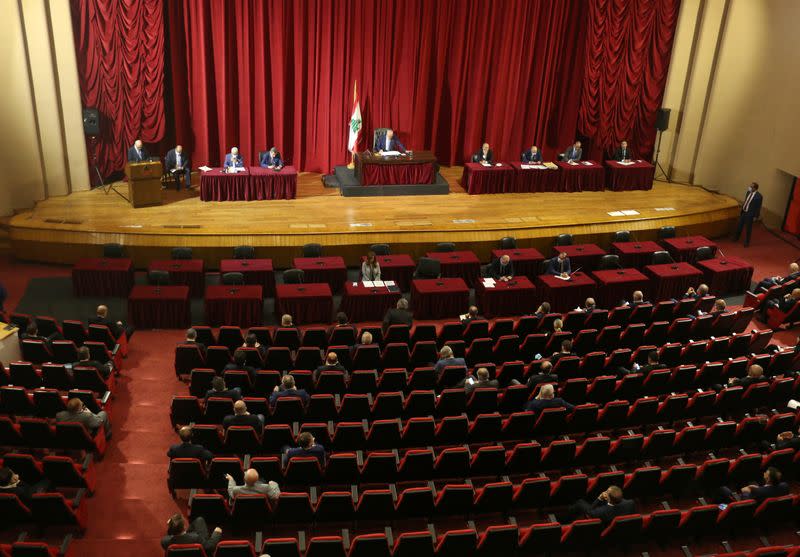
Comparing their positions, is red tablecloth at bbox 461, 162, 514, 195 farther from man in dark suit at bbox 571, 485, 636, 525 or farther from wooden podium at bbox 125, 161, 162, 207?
man in dark suit at bbox 571, 485, 636, 525

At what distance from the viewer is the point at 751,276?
1278 centimetres

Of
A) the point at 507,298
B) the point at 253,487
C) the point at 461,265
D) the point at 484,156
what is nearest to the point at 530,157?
the point at 484,156

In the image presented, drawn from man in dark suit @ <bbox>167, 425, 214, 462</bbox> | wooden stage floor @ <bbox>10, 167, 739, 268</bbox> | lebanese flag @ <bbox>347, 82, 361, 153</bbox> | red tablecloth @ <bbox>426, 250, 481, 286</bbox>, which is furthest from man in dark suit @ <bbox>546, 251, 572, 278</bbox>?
man in dark suit @ <bbox>167, 425, 214, 462</bbox>

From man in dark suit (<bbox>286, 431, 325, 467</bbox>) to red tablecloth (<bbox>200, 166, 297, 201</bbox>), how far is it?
297 inches

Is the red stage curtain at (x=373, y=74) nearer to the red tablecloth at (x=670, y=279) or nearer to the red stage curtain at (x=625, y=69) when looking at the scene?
the red stage curtain at (x=625, y=69)

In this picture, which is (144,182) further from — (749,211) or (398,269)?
(749,211)

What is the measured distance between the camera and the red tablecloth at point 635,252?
42.0 ft

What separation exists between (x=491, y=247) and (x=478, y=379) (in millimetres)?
4943

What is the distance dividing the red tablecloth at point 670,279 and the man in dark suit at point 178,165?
8161 millimetres

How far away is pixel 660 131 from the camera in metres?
16.6

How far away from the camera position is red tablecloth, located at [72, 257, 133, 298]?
1121cm

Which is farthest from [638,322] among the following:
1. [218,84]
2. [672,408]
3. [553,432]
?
[218,84]

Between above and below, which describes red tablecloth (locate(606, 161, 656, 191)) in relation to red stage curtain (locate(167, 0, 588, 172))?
below

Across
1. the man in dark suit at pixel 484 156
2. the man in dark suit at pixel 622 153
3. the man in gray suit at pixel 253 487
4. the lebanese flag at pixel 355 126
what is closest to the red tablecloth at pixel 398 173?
the man in dark suit at pixel 484 156
